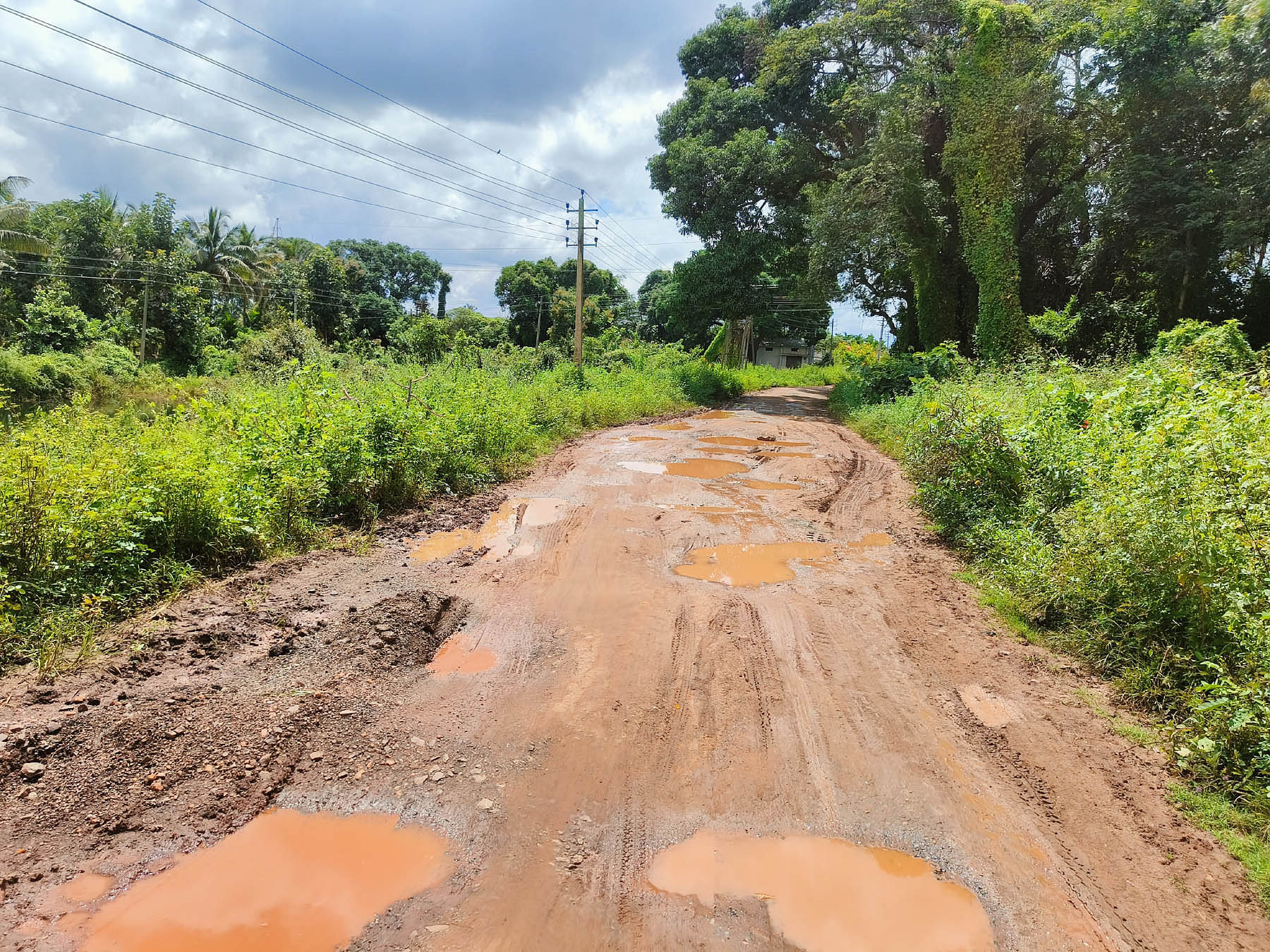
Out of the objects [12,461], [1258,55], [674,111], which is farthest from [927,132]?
[12,461]

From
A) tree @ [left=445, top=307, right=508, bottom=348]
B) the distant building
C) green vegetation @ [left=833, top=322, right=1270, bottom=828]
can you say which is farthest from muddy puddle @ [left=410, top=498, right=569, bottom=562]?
the distant building

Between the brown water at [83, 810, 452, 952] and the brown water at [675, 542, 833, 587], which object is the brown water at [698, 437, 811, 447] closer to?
the brown water at [675, 542, 833, 587]

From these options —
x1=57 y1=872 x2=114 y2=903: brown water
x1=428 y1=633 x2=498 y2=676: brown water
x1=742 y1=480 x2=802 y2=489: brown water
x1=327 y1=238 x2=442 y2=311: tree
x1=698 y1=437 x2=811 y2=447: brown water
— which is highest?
x1=327 y1=238 x2=442 y2=311: tree

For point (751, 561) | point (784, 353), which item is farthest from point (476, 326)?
point (751, 561)

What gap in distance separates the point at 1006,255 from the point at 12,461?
732 inches

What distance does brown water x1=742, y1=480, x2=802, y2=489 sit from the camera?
896 centimetres

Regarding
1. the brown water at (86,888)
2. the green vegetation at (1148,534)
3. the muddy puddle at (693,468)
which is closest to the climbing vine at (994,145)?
the green vegetation at (1148,534)

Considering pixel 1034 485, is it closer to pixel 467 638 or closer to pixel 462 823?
pixel 467 638

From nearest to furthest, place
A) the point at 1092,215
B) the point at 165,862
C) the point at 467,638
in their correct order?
the point at 165,862 < the point at 467,638 < the point at 1092,215

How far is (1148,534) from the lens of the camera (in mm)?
3943

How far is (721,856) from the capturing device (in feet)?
8.61

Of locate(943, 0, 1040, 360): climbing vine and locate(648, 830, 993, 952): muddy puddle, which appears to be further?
locate(943, 0, 1040, 360): climbing vine

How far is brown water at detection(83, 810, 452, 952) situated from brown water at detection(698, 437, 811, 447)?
10487 millimetres

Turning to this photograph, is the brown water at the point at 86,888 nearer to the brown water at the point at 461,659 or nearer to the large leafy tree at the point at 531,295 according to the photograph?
the brown water at the point at 461,659
